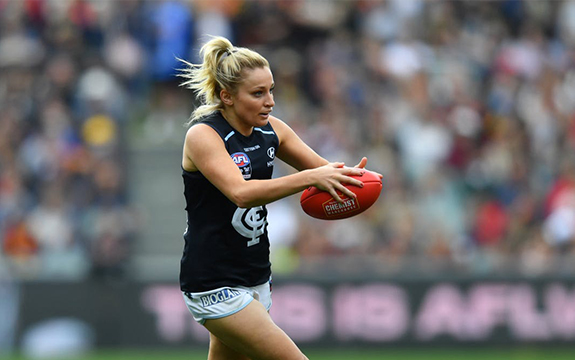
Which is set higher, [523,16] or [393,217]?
[523,16]

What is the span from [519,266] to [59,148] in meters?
5.91

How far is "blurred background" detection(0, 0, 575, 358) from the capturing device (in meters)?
11.3

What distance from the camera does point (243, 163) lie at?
5215mm

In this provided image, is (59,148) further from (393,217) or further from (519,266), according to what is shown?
(519,266)

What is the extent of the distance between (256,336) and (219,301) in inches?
11.2

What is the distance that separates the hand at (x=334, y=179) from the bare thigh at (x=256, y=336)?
2.48 ft

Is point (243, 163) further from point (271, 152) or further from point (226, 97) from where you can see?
point (226, 97)

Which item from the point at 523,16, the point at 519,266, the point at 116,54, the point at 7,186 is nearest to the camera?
the point at 519,266

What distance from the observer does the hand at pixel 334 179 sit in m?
4.93

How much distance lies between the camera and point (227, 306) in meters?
5.18

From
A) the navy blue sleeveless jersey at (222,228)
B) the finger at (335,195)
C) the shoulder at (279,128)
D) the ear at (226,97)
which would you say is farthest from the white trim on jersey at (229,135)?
the finger at (335,195)

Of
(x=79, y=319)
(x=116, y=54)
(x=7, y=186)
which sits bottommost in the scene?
(x=79, y=319)

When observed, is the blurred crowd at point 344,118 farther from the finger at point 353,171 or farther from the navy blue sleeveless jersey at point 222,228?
the finger at point 353,171

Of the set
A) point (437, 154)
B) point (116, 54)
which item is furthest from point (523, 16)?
point (116, 54)
